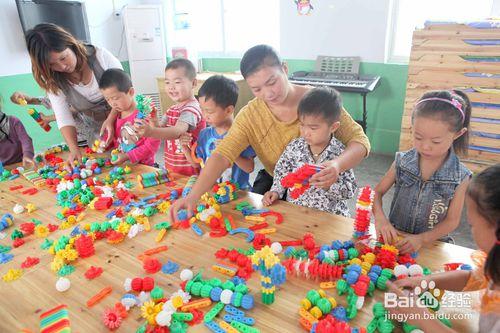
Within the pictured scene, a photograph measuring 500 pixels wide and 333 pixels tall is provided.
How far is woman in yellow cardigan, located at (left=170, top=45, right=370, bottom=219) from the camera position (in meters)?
1.54

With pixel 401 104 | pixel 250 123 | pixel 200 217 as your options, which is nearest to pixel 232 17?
pixel 401 104

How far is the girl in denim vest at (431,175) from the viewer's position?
1337 millimetres

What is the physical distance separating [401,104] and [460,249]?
3.57 m

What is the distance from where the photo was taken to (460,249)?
1174 mm

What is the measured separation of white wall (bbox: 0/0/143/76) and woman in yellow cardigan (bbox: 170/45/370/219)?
428 centimetres

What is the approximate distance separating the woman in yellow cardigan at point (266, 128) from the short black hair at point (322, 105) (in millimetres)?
132

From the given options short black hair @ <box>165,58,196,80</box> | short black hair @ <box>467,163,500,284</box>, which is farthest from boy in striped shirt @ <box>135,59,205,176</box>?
short black hair @ <box>467,163,500,284</box>

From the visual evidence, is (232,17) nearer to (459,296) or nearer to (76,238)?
(76,238)

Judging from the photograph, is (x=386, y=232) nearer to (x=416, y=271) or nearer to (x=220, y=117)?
(x=416, y=271)

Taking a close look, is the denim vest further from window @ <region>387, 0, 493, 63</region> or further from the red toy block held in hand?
window @ <region>387, 0, 493, 63</region>

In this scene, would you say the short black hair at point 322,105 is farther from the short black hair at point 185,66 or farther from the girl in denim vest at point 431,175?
the short black hair at point 185,66

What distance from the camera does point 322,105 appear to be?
1474 mm

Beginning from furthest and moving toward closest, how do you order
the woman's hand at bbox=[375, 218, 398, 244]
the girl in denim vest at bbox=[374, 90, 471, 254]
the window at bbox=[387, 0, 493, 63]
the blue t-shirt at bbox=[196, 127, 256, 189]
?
1. the window at bbox=[387, 0, 493, 63]
2. the blue t-shirt at bbox=[196, 127, 256, 189]
3. the girl in denim vest at bbox=[374, 90, 471, 254]
4. the woman's hand at bbox=[375, 218, 398, 244]

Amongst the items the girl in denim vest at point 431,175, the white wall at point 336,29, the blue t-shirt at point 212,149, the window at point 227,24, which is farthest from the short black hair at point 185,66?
the window at point 227,24
